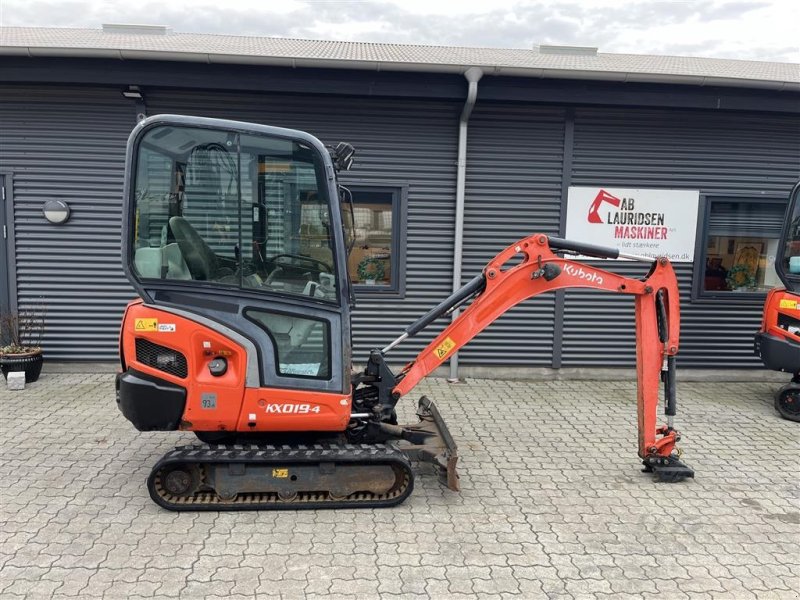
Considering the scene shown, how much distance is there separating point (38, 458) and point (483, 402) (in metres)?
4.30

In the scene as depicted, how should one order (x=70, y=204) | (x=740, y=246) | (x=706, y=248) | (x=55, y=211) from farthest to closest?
(x=740, y=246) → (x=706, y=248) → (x=70, y=204) → (x=55, y=211)

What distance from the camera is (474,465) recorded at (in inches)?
186

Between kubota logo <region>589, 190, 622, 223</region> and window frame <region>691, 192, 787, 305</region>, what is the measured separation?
45.9 inches

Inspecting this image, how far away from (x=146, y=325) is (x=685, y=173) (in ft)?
22.2

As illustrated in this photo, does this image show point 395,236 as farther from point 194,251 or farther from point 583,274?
point 194,251

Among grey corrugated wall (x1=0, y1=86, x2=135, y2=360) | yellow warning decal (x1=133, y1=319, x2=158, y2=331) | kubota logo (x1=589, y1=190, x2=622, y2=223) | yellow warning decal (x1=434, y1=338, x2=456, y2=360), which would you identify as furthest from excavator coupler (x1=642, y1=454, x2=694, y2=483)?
grey corrugated wall (x1=0, y1=86, x2=135, y2=360)

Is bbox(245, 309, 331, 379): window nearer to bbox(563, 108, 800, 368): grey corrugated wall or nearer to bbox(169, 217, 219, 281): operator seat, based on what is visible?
bbox(169, 217, 219, 281): operator seat

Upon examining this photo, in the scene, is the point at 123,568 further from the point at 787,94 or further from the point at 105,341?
the point at 787,94

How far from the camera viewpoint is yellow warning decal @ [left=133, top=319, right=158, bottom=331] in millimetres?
3635

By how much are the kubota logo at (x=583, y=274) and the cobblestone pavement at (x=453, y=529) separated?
62.0 inches

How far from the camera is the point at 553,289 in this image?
4098mm

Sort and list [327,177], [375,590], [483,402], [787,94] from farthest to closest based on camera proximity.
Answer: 1. [787,94]
2. [483,402]
3. [327,177]
4. [375,590]

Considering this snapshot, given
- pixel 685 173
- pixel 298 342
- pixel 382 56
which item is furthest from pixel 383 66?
pixel 685 173

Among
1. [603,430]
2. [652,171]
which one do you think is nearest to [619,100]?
[652,171]
